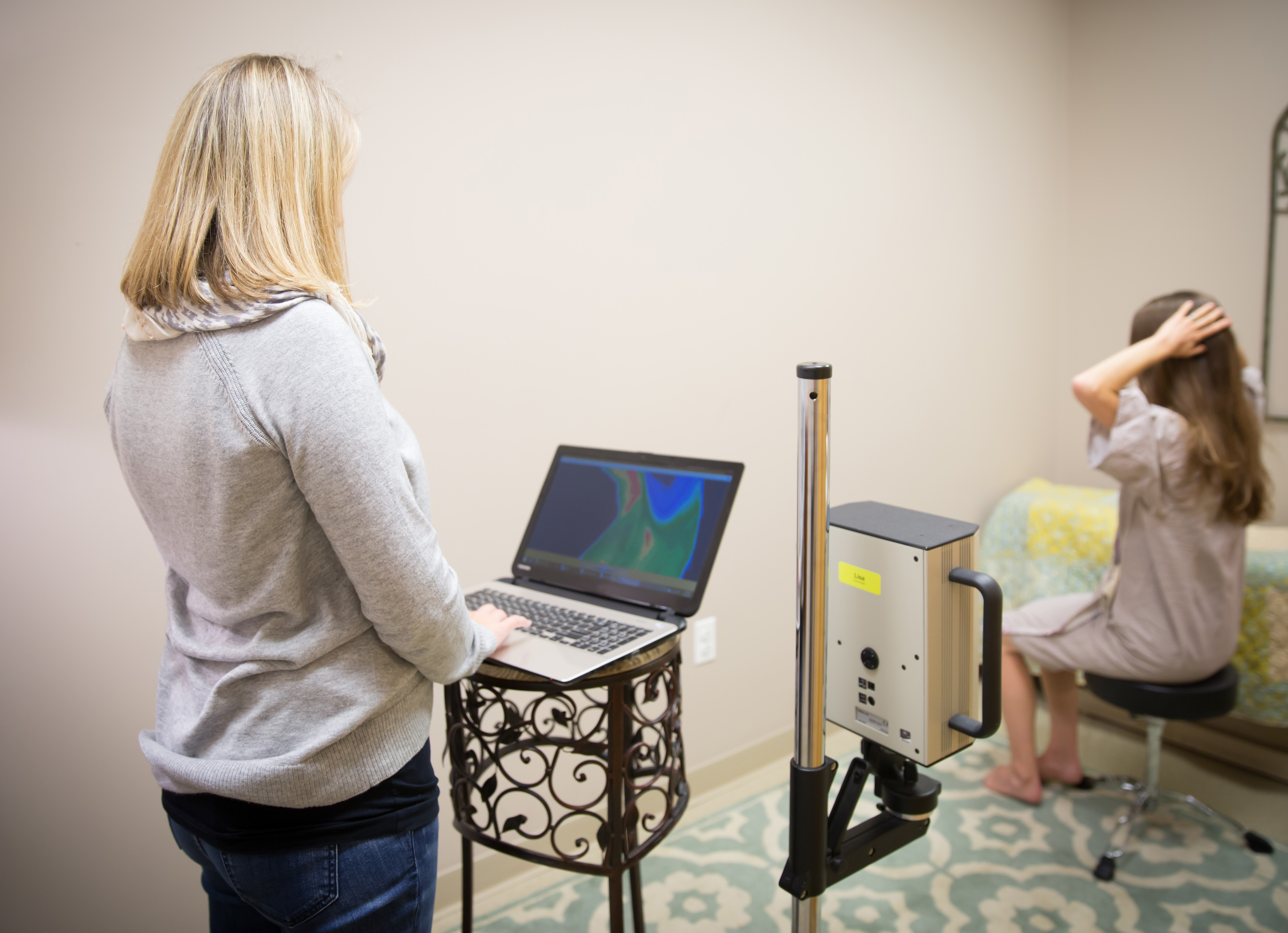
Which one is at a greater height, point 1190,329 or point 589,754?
point 1190,329

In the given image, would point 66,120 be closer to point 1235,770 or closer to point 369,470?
point 369,470

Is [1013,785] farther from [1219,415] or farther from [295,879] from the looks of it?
[295,879]

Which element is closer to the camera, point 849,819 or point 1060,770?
point 849,819

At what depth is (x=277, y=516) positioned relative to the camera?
0.91m

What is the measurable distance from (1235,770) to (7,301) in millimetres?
3121

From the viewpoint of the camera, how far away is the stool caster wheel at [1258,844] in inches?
84.0

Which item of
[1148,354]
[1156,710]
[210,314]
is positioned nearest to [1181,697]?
[1156,710]

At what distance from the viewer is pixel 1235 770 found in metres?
2.55

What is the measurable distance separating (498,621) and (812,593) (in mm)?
501

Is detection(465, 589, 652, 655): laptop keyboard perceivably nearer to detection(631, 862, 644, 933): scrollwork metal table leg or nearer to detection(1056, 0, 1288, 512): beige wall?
detection(631, 862, 644, 933): scrollwork metal table leg

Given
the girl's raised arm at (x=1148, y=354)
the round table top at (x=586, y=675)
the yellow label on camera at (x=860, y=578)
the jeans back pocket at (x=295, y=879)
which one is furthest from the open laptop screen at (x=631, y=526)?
the girl's raised arm at (x=1148, y=354)

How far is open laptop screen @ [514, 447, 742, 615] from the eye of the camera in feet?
4.61

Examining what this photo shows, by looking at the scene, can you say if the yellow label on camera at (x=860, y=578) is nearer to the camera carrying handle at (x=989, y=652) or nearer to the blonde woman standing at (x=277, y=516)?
the camera carrying handle at (x=989, y=652)

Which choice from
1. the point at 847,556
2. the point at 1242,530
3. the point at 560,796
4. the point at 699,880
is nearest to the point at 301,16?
the point at 847,556
